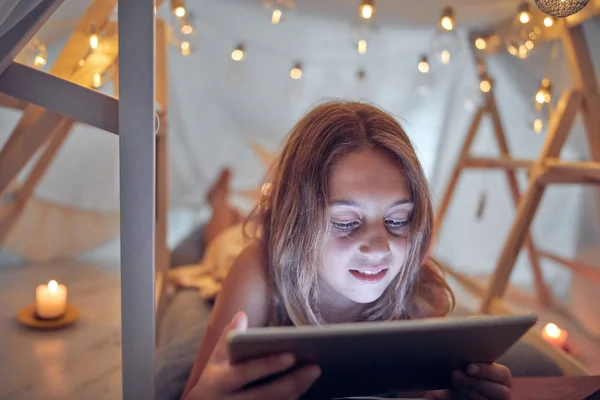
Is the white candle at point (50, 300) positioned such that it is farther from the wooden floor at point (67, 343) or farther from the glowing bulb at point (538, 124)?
the glowing bulb at point (538, 124)

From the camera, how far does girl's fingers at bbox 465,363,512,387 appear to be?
750 millimetres

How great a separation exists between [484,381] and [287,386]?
29 cm

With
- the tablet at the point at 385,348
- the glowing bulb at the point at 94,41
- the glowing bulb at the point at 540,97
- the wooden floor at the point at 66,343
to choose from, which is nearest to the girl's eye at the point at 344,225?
the tablet at the point at 385,348

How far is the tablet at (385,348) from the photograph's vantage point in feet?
1.89

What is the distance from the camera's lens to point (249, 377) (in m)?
0.64

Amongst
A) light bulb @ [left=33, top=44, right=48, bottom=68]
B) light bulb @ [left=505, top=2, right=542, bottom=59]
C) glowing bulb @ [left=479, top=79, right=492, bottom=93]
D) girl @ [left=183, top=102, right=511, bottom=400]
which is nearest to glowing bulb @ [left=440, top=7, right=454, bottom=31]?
light bulb @ [left=505, top=2, right=542, bottom=59]

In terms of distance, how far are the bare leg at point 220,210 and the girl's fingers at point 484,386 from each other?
1459 mm

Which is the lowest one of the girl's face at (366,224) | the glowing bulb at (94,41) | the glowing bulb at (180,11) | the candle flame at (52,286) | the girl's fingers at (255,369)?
the girl's fingers at (255,369)

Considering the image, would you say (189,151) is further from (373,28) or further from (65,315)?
(65,315)

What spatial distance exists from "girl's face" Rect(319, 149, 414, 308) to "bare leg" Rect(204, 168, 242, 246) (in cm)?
136

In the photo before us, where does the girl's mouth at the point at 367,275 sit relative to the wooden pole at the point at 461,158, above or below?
below

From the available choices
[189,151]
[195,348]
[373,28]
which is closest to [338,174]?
[195,348]

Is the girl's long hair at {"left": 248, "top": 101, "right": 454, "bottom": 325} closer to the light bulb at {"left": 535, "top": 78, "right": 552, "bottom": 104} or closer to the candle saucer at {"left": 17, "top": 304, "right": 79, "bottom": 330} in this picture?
the candle saucer at {"left": 17, "top": 304, "right": 79, "bottom": 330}

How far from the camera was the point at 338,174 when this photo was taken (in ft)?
2.61
